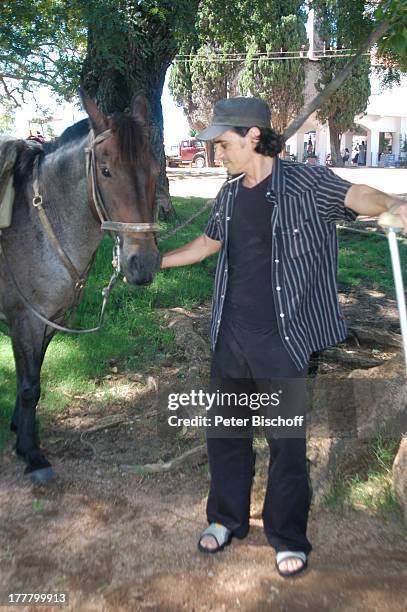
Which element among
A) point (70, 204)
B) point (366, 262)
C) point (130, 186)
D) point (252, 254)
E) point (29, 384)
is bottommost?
point (366, 262)

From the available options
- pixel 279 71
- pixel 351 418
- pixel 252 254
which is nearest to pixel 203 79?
pixel 279 71

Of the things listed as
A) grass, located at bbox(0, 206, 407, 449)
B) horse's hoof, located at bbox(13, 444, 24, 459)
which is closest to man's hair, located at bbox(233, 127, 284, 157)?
horse's hoof, located at bbox(13, 444, 24, 459)

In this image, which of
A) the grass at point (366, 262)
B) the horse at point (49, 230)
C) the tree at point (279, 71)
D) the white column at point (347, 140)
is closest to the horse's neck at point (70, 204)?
the horse at point (49, 230)

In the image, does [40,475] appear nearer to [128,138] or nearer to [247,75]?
[128,138]

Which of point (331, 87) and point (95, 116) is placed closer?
point (95, 116)

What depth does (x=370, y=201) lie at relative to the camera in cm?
238

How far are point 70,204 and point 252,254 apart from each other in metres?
1.26

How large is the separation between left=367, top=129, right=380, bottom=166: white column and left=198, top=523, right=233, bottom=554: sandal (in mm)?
42306

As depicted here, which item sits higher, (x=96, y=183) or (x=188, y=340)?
(x=96, y=183)

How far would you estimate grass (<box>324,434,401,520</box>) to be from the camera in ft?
10.2

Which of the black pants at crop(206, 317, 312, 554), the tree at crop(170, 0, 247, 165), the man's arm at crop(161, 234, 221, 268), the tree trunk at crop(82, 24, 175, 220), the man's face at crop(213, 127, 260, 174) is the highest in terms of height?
the tree at crop(170, 0, 247, 165)

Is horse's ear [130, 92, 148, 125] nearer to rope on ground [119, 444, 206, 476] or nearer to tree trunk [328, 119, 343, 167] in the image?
rope on ground [119, 444, 206, 476]

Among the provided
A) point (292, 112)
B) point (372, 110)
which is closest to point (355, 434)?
point (292, 112)

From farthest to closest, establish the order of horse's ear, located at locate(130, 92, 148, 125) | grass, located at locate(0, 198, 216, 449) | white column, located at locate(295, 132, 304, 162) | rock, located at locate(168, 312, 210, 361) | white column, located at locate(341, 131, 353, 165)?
white column, located at locate(341, 131, 353, 165)
white column, located at locate(295, 132, 304, 162)
rock, located at locate(168, 312, 210, 361)
grass, located at locate(0, 198, 216, 449)
horse's ear, located at locate(130, 92, 148, 125)
